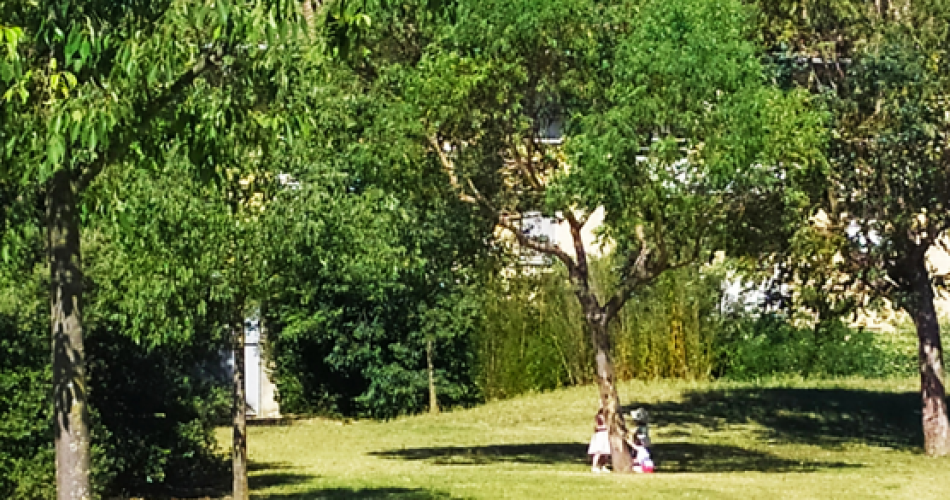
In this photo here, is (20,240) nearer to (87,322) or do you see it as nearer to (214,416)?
(87,322)

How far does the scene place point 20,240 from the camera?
30.7 ft

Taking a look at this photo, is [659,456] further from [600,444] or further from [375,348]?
[375,348]

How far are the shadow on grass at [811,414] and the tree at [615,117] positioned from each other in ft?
22.7

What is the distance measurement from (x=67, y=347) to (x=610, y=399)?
1032 centimetres

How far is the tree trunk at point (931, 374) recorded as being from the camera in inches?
813

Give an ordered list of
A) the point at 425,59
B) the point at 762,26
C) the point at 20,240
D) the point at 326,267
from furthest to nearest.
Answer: the point at 762,26
the point at 425,59
the point at 326,267
the point at 20,240

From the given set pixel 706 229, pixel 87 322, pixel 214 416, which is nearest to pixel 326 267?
pixel 87 322

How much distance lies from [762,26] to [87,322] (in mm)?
9912

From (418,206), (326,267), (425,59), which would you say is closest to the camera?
(326,267)

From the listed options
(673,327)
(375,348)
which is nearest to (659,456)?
(375,348)

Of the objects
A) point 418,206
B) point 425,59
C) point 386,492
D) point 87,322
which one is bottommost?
point 386,492

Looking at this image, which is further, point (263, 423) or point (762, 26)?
point (263, 423)

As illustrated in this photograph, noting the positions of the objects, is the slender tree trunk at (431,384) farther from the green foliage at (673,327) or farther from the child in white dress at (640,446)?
the child in white dress at (640,446)

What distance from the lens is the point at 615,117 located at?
14836mm
